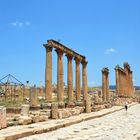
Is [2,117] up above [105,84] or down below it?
below

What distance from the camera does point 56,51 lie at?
34.2 m

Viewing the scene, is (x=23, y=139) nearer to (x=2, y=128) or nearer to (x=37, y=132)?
(x=37, y=132)

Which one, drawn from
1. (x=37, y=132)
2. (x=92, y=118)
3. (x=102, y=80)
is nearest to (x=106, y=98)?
(x=102, y=80)

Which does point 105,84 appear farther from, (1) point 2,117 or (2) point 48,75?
(1) point 2,117

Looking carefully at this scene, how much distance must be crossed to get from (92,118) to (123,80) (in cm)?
4836

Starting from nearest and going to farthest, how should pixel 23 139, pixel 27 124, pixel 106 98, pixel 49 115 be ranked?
1. pixel 23 139
2. pixel 27 124
3. pixel 49 115
4. pixel 106 98

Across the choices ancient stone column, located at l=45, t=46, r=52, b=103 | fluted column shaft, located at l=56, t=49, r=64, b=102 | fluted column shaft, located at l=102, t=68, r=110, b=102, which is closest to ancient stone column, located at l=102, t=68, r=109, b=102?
fluted column shaft, located at l=102, t=68, r=110, b=102

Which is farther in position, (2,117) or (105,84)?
(105,84)

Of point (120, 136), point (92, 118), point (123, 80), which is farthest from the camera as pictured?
point (123, 80)

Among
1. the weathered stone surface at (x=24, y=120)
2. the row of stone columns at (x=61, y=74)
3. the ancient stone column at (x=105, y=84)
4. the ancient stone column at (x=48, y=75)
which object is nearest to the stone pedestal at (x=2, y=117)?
the weathered stone surface at (x=24, y=120)

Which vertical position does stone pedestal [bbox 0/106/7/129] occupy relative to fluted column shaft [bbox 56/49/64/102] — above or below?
below


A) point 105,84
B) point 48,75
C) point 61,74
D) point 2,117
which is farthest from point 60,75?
point 105,84

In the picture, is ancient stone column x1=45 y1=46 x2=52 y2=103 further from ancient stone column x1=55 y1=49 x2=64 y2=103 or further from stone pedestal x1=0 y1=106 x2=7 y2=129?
stone pedestal x1=0 y1=106 x2=7 y2=129

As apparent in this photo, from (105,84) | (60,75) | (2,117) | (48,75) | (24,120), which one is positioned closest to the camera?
(2,117)
